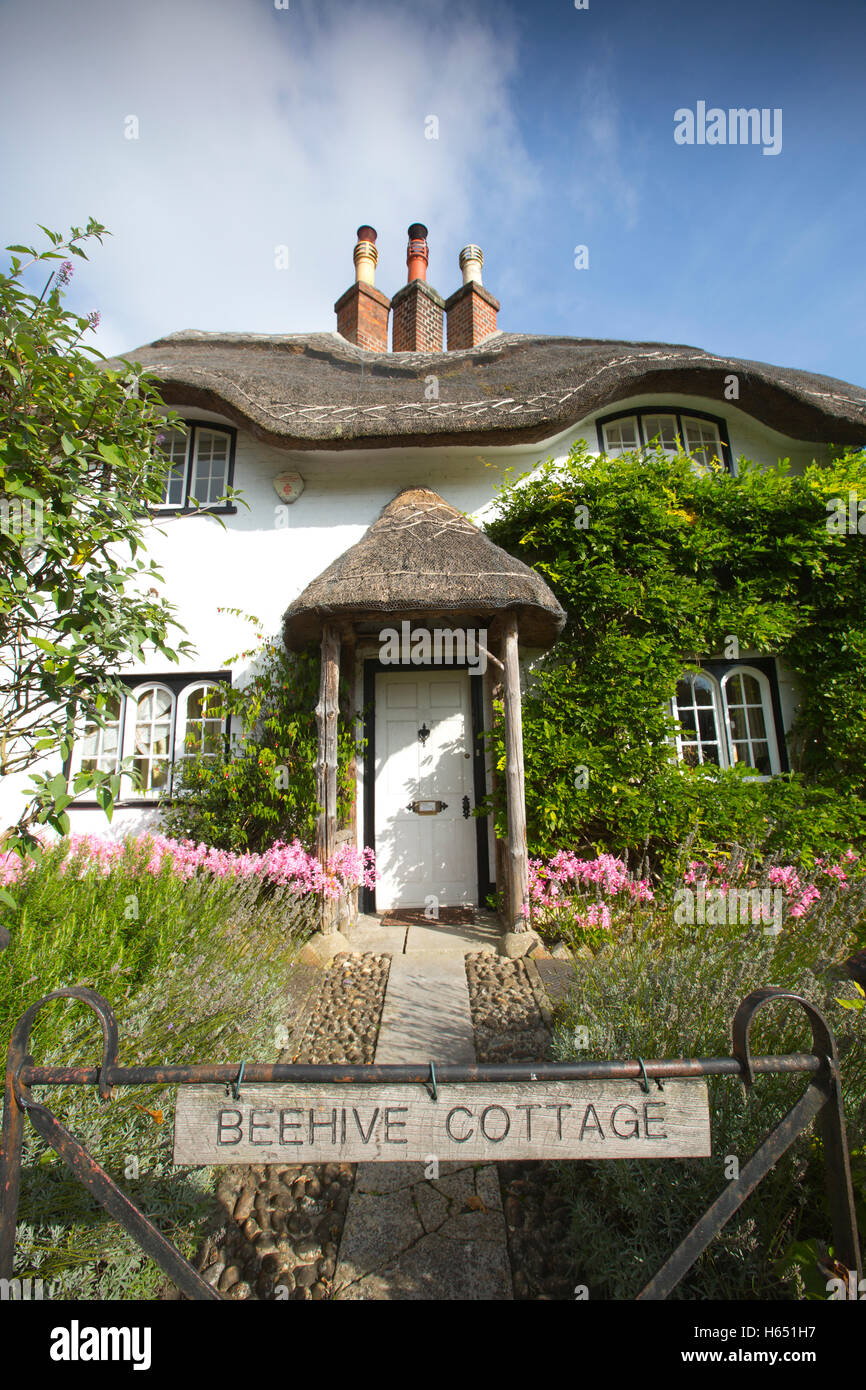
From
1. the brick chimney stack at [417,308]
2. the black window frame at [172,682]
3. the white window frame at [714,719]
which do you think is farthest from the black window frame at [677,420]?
the black window frame at [172,682]

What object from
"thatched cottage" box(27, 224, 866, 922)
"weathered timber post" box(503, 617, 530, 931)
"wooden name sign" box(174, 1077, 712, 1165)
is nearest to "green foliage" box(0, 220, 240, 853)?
"wooden name sign" box(174, 1077, 712, 1165)

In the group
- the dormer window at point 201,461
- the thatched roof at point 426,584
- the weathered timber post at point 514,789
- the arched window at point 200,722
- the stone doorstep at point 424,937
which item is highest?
the dormer window at point 201,461

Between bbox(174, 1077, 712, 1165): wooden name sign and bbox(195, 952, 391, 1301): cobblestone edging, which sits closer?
bbox(174, 1077, 712, 1165): wooden name sign

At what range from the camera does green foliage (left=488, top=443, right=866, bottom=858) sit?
5688mm

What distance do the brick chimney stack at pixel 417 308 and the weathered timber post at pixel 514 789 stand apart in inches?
279

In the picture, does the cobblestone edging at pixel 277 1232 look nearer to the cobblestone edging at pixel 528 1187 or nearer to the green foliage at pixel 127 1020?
the green foliage at pixel 127 1020

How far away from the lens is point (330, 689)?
5.49m

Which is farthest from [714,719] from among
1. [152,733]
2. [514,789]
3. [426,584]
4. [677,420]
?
[152,733]

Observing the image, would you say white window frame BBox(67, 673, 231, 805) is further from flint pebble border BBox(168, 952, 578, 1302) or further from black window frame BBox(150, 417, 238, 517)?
flint pebble border BBox(168, 952, 578, 1302)

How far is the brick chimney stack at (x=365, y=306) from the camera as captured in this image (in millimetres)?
10047

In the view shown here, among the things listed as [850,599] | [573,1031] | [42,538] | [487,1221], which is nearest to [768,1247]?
[487,1221]

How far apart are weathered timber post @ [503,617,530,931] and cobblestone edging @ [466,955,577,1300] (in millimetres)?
992

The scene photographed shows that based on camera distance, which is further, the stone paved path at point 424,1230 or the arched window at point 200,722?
the arched window at point 200,722

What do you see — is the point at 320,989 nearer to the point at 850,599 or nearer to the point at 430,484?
the point at 430,484
